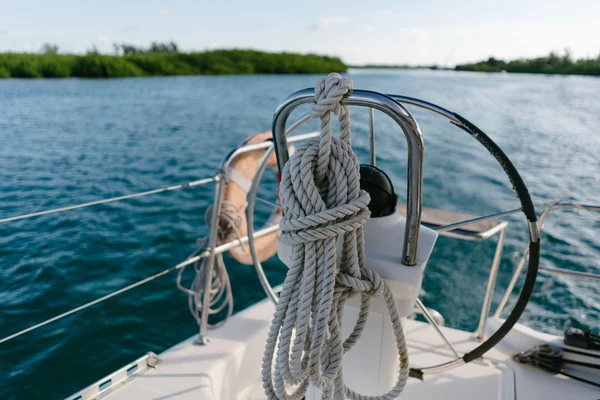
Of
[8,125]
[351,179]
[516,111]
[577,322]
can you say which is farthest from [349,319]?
[516,111]

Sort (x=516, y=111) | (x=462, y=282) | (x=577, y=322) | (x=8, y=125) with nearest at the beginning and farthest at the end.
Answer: (x=577, y=322) < (x=462, y=282) < (x=8, y=125) < (x=516, y=111)

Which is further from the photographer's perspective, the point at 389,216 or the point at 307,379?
the point at 389,216

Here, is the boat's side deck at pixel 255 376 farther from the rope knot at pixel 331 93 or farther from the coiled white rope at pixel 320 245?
the rope knot at pixel 331 93

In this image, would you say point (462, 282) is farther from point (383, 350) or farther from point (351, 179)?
point (351, 179)

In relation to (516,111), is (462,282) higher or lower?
lower

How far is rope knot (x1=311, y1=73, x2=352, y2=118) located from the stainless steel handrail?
0.07 feet

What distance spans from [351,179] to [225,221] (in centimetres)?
96

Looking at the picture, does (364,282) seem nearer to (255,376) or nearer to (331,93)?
(331,93)

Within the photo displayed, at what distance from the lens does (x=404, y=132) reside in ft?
2.31

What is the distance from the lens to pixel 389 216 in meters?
0.83

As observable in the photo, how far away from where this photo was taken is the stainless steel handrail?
681 mm

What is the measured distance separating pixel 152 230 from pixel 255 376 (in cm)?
322

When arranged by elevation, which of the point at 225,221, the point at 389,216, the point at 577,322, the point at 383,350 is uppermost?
the point at 389,216

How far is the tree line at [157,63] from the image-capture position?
101ft
